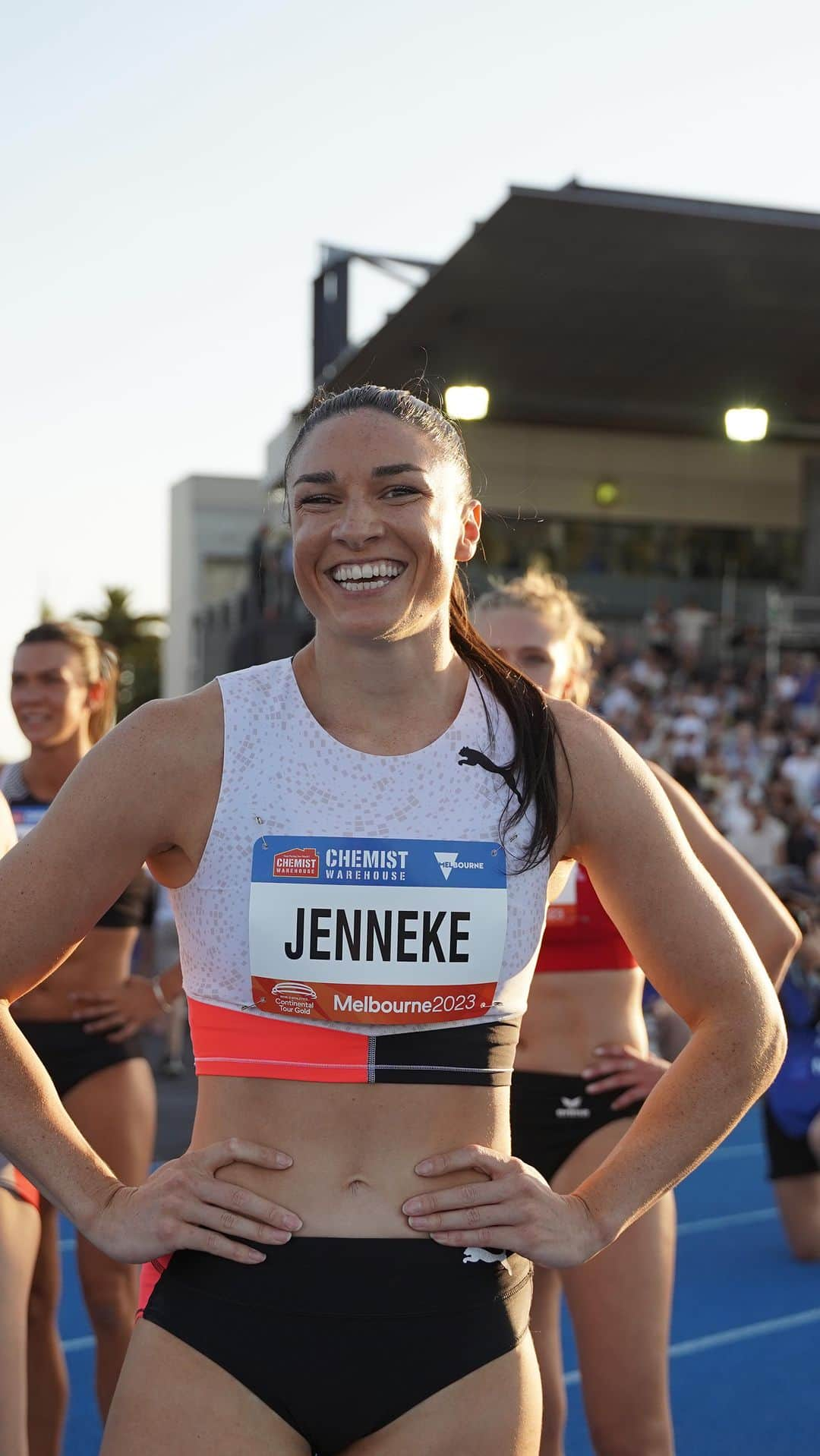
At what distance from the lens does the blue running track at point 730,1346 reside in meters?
4.96

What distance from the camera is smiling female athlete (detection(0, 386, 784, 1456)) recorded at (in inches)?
80.2

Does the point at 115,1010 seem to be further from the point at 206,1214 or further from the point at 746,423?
the point at 746,423

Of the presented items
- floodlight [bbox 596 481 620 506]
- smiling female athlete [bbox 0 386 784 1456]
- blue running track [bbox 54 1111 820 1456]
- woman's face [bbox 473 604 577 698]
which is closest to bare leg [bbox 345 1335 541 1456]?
smiling female athlete [bbox 0 386 784 1456]

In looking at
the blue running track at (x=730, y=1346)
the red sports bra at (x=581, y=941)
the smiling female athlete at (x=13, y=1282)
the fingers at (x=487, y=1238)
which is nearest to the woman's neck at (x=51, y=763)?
the smiling female athlete at (x=13, y=1282)

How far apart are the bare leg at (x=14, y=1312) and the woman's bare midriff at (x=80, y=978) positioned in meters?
1.31

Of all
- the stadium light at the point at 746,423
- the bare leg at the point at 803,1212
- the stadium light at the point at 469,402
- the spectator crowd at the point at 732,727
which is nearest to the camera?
the bare leg at the point at 803,1212

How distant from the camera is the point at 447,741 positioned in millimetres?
2250

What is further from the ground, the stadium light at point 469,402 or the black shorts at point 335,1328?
the stadium light at point 469,402

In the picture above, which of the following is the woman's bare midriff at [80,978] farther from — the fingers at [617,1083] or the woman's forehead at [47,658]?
the fingers at [617,1083]

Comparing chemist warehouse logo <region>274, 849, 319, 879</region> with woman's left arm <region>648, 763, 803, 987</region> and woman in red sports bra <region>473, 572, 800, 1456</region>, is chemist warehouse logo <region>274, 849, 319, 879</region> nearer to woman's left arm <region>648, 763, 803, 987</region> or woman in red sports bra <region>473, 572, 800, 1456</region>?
woman in red sports bra <region>473, 572, 800, 1456</region>

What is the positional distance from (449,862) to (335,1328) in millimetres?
608

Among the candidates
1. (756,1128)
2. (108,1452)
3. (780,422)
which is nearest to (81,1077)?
(108,1452)

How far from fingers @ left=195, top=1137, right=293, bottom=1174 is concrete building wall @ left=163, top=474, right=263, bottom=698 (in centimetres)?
4056

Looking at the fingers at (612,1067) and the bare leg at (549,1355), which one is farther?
the fingers at (612,1067)
